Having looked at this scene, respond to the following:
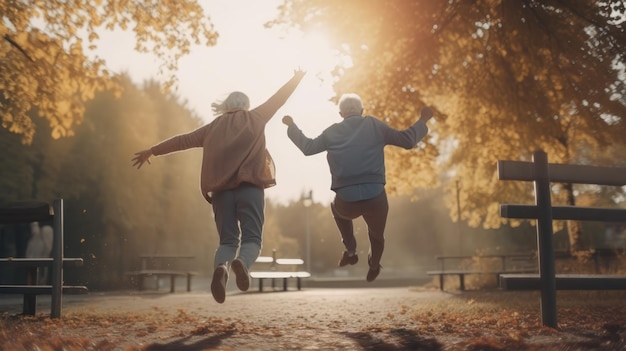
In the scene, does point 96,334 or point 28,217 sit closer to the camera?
point 96,334

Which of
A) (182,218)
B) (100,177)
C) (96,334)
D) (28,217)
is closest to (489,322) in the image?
(96,334)

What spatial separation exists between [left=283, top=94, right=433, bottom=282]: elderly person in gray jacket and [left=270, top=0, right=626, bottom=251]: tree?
256 inches

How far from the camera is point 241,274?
5836 millimetres

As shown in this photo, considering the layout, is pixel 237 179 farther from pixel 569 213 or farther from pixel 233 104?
pixel 569 213

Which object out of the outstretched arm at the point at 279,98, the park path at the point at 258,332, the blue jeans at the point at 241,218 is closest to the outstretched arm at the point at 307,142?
the outstretched arm at the point at 279,98

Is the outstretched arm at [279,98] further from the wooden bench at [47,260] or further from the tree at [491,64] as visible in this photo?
the tree at [491,64]

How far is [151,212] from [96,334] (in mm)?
24122

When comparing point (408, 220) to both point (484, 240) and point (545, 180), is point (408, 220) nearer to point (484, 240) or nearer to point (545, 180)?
point (484, 240)

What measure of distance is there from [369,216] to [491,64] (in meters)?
8.85

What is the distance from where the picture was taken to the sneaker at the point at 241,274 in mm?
5824

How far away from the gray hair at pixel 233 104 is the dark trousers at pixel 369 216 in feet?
4.41

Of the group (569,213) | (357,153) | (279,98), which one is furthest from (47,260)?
(569,213)

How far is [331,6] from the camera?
1398 centimetres

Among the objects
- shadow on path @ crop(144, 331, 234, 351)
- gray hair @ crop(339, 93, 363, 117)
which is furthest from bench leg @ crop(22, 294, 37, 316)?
gray hair @ crop(339, 93, 363, 117)
